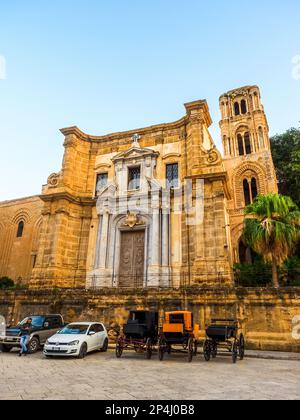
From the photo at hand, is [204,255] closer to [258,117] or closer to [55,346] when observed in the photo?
[55,346]

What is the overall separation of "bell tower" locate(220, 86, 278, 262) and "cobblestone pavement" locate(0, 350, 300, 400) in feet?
65.2

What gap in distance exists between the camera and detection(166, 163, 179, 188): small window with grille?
19134 millimetres

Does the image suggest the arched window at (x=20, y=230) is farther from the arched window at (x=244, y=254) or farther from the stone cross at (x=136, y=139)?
the arched window at (x=244, y=254)

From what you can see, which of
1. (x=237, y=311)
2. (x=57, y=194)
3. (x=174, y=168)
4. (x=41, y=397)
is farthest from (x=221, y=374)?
(x=57, y=194)

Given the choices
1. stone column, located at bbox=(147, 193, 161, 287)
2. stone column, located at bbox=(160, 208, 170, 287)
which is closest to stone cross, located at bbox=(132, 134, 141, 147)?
stone column, located at bbox=(147, 193, 161, 287)

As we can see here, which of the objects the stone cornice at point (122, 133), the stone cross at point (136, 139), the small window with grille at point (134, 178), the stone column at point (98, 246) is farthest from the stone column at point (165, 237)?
the stone cornice at point (122, 133)

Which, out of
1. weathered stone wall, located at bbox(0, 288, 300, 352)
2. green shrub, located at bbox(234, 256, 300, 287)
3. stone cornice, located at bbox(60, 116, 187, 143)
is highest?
stone cornice, located at bbox(60, 116, 187, 143)

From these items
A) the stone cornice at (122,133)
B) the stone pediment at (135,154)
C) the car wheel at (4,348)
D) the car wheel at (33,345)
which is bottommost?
the car wheel at (4,348)

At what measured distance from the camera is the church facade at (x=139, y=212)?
16609 mm

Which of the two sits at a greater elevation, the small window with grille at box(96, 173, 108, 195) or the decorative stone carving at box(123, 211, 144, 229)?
the small window with grille at box(96, 173, 108, 195)

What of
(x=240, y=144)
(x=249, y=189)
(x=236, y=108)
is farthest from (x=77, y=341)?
(x=236, y=108)

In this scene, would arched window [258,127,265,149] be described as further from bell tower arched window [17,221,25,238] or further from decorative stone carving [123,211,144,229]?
bell tower arched window [17,221,25,238]

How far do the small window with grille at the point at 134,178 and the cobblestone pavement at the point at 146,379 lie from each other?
1244 centimetres

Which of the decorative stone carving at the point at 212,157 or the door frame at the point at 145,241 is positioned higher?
the decorative stone carving at the point at 212,157
